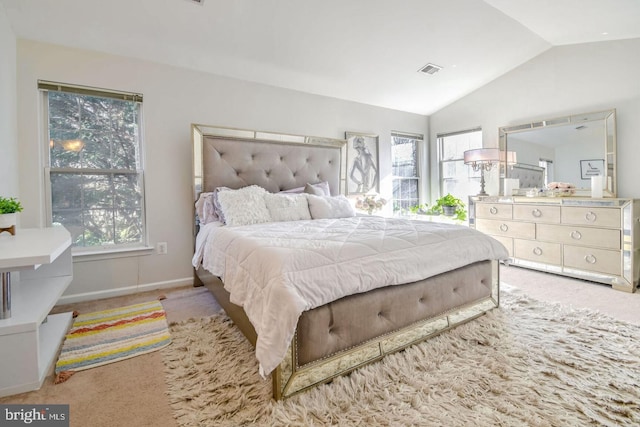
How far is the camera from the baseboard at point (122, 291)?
2578mm

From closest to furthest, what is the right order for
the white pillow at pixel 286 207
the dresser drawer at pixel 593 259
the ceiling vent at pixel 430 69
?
1. the white pillow at pixel 286 207
2. the dresser drawer at pixel 593 259
3. the ceiling vent at pixel 430 69

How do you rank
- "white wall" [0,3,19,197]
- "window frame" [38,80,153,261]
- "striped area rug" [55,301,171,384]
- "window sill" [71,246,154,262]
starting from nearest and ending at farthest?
"striped area rug" [55,301,171,384] < "white wall" [0,3,19,197] < "window frame" [38,80,153,261] < "window sill" [71,246,154,262]

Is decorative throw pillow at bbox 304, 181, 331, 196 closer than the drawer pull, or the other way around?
the drawer pull

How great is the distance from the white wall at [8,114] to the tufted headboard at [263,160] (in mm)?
1275

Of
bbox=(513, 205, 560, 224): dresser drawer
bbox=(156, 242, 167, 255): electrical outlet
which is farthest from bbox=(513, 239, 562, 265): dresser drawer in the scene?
bbox=(156, 242, 167, 255): electrical outlet

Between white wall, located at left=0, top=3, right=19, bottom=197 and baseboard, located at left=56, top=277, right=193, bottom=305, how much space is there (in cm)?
93

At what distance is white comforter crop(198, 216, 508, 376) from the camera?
4.16 feet

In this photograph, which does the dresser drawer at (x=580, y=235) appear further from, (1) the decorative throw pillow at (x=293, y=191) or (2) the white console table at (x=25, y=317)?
(2) the white console table at (x=25, y=317)

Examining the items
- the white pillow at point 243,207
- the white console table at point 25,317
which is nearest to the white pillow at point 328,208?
the white pillow at point 243,207

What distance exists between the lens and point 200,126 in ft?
9.64

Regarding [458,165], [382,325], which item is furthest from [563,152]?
[382,325]

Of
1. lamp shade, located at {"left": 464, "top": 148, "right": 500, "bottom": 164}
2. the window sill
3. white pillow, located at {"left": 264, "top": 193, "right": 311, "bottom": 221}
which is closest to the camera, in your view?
the window sill

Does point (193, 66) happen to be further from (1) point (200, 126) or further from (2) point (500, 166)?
(2) point (500, 166)

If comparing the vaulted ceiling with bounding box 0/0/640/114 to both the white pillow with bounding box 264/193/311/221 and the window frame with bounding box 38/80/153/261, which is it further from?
the white pillow with bounding box 264/193/311/221
